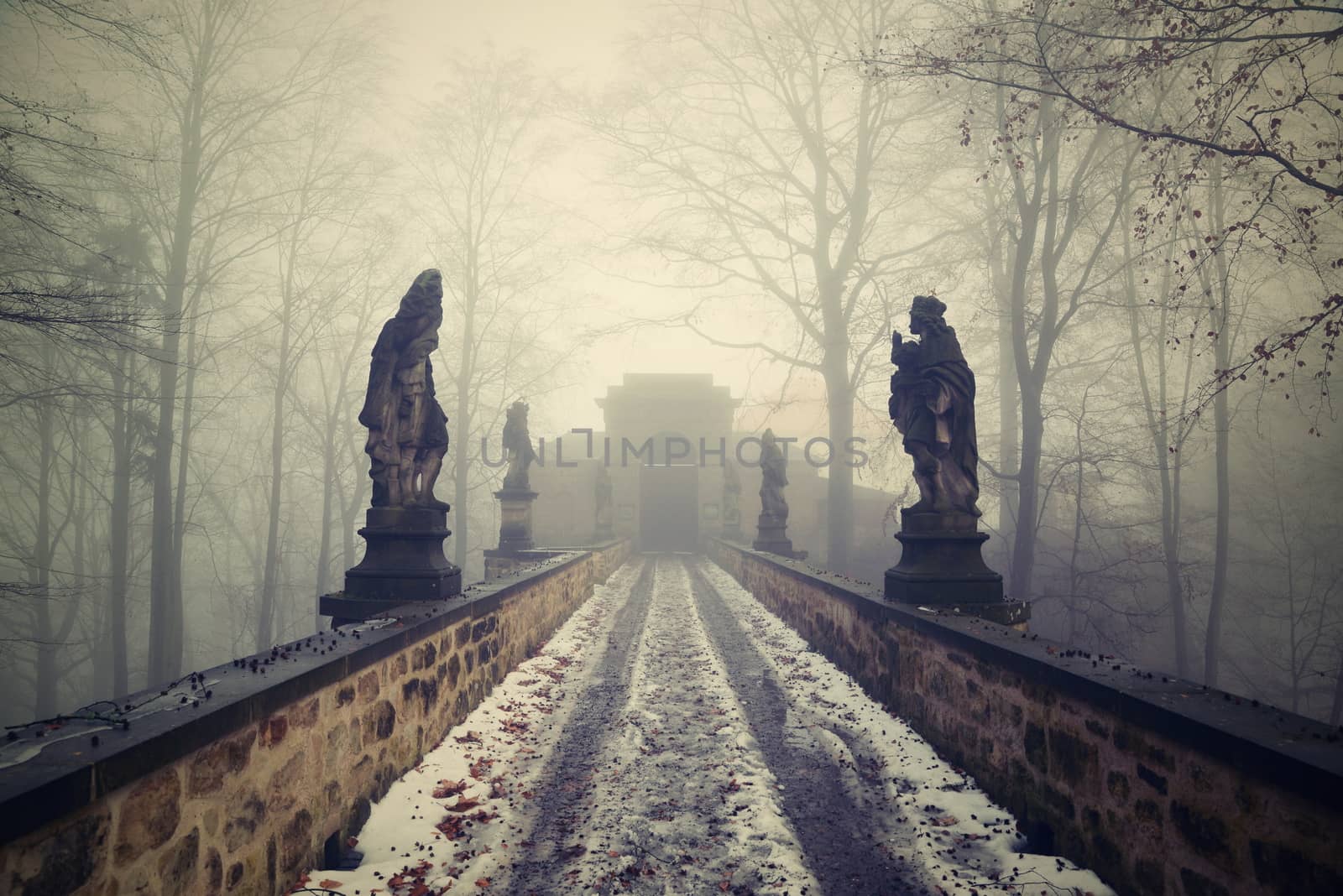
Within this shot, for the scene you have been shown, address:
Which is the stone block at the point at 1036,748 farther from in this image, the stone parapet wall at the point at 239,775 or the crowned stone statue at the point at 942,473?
the stone parapet wall at the point at 239,775

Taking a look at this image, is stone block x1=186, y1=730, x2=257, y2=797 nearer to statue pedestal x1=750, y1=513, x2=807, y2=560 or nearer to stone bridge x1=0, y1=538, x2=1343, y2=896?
stone bridge x1=0, y1=538, x2=1343, y2=896

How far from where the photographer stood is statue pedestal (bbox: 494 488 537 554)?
17406mm

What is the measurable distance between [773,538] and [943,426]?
12.2m

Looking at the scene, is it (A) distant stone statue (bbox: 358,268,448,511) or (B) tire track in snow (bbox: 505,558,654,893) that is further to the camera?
(A) distant stone statue (bbox: 358,268,448,511)

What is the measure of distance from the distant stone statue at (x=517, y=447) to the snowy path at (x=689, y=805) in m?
11.3

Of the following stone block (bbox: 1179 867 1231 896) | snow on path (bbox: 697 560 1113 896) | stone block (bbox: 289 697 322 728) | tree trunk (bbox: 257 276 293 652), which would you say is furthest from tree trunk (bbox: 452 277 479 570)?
stone block (bbox: 1179 867 1231 896)

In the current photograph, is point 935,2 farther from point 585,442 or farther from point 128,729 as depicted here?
point 585,442

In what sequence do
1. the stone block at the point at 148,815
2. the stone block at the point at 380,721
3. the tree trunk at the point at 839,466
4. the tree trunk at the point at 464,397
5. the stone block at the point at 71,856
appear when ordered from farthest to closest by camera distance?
the tree trunk at the point at 464,397
the tree trunk at the point at 839,466
the stone block at the point at 380,721
the stone block at the point at 148,815
the stone block at the point at 71,856

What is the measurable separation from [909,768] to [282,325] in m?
20.2

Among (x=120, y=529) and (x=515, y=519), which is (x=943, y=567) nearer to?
(x=515, y=519)

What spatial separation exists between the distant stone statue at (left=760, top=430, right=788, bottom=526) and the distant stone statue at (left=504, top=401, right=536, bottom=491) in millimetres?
6707

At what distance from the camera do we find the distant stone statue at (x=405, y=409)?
6.48 meters

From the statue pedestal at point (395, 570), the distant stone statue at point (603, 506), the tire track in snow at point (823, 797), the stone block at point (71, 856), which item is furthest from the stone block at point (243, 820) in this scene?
the distant stone statue at point (603, 506)

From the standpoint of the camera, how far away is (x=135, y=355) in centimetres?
1603
